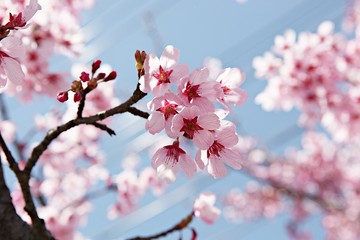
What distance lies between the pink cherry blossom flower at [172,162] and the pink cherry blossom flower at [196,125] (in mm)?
152

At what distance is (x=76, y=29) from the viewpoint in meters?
3.95

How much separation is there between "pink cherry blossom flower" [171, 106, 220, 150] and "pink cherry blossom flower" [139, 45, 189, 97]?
0.34 ft

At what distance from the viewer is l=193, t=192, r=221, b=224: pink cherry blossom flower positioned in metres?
2.05

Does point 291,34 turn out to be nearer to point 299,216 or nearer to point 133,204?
point 133,204

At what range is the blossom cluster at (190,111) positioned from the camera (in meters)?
1.38

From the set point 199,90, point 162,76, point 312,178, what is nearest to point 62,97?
point 162,76

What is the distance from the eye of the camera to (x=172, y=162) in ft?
5.20

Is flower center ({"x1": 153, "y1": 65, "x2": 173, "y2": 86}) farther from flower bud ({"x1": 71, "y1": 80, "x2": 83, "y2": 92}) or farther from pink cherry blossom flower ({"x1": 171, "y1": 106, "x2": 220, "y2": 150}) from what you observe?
flower bud ({"x1": 71, "y1": 80, "x2": 83, "y2": 92})

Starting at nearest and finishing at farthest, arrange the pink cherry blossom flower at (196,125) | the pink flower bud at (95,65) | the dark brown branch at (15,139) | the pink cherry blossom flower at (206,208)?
the pink cherry blossom flower at (196,125)
the pink flower bud at (95,65)
the pink cherry blossom flower at (206,208)
the dark brown branch at (15,139)

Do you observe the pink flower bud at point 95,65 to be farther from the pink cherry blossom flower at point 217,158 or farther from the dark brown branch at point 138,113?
the pink cherry blossom flower at point 217,158

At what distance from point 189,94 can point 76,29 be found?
279cm

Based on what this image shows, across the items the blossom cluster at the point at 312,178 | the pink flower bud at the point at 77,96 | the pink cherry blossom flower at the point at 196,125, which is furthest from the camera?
the blossom cluster at the point at 312,178

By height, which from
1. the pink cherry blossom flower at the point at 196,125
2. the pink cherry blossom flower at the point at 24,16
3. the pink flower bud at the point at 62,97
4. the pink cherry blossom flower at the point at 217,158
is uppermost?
the pink cherry blossom flower at the point at 24,16

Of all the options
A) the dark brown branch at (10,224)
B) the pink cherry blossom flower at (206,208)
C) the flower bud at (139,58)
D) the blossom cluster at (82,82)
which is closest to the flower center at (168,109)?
the flower bud at (139,58)
